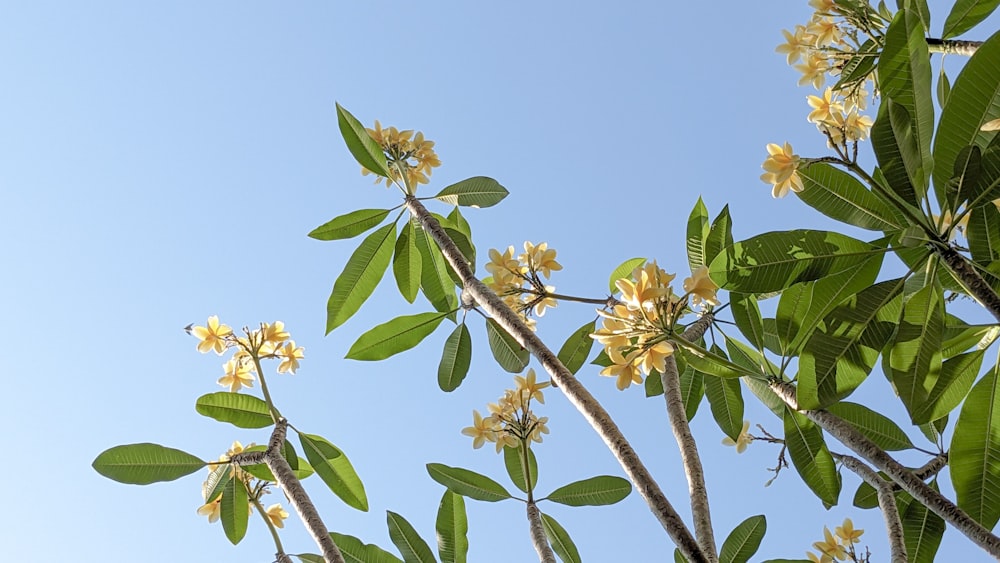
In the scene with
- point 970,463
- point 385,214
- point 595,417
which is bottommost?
point 970,463

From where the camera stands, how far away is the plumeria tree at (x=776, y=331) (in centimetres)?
137

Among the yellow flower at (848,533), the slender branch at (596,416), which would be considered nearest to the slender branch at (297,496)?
the slender branch at (596,416)

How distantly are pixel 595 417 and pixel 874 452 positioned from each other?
1.79 ft

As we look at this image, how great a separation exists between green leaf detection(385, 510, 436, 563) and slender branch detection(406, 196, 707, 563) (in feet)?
2.59

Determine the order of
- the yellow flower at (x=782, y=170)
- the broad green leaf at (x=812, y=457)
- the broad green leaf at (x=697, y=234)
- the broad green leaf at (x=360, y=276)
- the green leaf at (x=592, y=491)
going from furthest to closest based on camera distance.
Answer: the broad green leaf at (x=360, y=276) → the green leaf at (x=592, y=491) → the broad green leaf at (x=697, y=234) → the broad green leaf at (x=812, y=457) → the yellow flower at (x=782, y=170)

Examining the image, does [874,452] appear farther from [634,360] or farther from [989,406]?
[634,360]

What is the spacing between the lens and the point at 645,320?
143 centimetres

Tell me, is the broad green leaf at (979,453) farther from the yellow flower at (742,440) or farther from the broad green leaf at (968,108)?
the yellow flower at (742,440)

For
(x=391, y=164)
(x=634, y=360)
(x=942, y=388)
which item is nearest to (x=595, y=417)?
(x=634, y=360)

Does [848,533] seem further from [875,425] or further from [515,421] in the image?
[515,421]

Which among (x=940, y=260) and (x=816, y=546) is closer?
(x=940, y=260)

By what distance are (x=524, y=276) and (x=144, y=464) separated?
1.12 metres

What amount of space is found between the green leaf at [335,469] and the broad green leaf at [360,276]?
35 centimetres

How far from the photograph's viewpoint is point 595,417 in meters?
1.33
